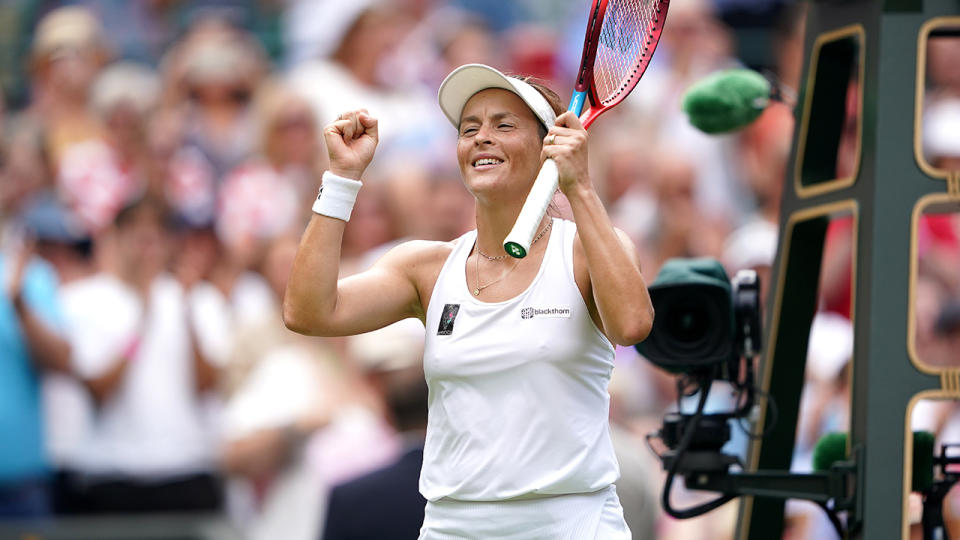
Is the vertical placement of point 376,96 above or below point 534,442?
above

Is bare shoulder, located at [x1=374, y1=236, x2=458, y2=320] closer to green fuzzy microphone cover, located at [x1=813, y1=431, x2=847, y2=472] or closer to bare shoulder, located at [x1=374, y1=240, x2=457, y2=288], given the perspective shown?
bare shoulder, located at [x1=374, y1=240, x2=457, y2=288]

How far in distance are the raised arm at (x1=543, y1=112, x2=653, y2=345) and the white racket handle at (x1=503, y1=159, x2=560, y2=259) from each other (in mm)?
23

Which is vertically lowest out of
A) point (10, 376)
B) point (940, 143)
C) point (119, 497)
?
point (119, 497)

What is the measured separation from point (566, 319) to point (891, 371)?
2.66 ft

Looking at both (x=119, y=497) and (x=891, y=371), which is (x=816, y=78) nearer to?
(x=891, y=371)

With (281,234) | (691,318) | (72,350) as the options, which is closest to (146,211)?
(281,234)

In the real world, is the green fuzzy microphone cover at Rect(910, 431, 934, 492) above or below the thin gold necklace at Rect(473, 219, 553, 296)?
below

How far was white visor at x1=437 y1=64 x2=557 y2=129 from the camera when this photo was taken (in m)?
3.31

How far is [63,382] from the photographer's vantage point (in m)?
6.81

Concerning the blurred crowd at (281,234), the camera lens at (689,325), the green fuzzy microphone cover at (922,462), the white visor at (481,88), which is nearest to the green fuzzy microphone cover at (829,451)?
the green fuzzy microphone cover at (922,462)

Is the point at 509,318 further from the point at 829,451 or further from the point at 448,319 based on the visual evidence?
the point at 829,451

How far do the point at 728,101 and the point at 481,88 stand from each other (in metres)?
1.01

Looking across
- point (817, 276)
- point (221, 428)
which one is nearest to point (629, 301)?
point (817, 276)

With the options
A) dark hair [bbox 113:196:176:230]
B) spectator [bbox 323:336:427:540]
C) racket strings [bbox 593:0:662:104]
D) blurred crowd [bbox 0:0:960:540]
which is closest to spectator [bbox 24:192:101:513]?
blurred crowd [bbox 0:0:960:540]
